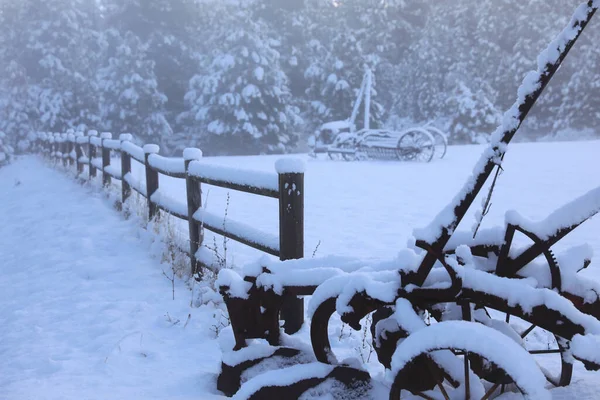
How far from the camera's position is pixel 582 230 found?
710 centimetres

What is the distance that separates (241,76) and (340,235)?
Answer: 21.5 m

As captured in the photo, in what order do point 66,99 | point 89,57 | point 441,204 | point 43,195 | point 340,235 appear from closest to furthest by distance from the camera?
point 340,235
point 441,204
point 43,195
point 66,99
point 89,57

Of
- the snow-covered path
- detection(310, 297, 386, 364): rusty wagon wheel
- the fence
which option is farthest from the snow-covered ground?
detection(310, 297, 386, 364): rusty wagon wheel

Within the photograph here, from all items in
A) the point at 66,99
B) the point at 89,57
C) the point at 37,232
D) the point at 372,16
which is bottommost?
the point at 37,232

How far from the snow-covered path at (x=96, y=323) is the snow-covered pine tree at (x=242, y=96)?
20508mm

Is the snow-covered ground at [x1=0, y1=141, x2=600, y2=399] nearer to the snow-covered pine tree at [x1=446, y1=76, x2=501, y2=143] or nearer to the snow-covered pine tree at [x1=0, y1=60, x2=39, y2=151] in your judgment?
the snow-covered pine tree at [x1=446, y1=76, x2=501, y2=143]

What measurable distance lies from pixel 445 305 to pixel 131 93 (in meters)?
27.4

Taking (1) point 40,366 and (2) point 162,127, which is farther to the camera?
(2) point 162,127

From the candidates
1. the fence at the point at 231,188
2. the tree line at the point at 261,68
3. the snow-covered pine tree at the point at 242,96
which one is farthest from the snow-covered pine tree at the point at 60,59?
the fence at the point at 231,188

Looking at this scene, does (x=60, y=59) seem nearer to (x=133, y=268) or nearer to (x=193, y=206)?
(x=133, y=268)

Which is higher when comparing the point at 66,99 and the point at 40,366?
the point at 66,99

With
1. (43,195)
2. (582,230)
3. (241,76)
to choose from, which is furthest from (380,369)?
(241,76)

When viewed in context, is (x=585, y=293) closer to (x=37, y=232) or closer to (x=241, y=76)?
(x=37, y=232)

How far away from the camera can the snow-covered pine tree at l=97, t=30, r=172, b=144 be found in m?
27.7
